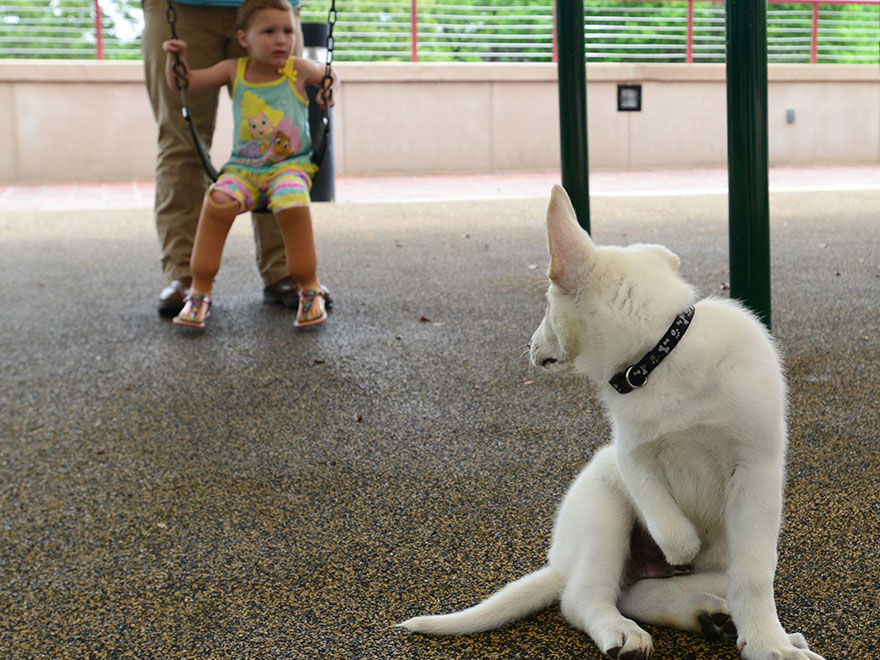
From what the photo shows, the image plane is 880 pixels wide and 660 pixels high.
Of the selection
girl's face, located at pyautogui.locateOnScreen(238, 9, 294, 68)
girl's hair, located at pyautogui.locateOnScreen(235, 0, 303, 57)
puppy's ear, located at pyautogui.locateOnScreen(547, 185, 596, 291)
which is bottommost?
puppy's ear, located at pyautogui.locateOnScreen(547, 185, 596, 291)

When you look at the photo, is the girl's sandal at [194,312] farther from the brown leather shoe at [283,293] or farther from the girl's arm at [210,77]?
the girl's arm at [210,77]

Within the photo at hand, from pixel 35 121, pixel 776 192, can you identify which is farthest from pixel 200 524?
pixel 35 121

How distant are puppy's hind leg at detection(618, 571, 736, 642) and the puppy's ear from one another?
0.53 meters

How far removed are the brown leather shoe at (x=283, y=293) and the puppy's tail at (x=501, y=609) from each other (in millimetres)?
2992

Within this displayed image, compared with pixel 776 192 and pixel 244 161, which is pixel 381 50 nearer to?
pixel 776 192

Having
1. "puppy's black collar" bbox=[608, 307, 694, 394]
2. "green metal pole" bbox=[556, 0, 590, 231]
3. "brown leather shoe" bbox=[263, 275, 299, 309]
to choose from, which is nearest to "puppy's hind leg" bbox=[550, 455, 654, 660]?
"puppy's black collar" bbox=[608, 307, 694, 394]

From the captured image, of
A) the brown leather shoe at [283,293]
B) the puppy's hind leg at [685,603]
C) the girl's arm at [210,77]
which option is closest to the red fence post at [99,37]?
the brown leather shoe at [283,293]

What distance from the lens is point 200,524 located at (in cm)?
222

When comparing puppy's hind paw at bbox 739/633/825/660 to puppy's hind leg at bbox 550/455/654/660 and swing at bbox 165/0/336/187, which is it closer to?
puppy's hind leg at bbox 550/455/654/660

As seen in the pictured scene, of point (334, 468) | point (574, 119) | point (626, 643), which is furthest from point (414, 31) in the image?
point (626, 643)

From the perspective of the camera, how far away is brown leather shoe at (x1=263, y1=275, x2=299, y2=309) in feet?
14.9

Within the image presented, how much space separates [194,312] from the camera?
407cm

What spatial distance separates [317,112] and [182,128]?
4.27m

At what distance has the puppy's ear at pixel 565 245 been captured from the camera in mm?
1525
